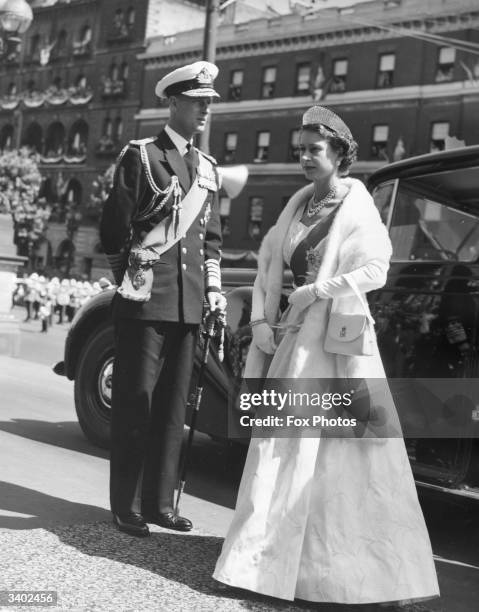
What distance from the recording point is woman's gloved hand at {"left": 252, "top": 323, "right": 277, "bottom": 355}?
406 centimetres

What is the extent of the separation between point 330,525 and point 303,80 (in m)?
44.2

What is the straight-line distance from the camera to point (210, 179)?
4672 millimetres

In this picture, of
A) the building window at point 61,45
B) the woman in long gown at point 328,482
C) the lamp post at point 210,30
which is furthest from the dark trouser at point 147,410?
the building window at point 61,45

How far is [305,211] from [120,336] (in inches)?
41.8

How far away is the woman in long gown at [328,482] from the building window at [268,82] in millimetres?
44570

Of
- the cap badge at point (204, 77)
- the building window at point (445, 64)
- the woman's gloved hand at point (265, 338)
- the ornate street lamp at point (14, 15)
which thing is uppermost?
the building window at point (445, 64)

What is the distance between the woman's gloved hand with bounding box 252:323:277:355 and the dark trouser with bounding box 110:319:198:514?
0.53 meters

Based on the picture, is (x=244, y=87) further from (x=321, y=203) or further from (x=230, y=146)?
(x=321, y=203)

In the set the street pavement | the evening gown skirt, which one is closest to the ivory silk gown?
the evening gown skirt

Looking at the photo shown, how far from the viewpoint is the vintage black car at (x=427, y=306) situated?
16.6ft

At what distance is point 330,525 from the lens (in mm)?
3713

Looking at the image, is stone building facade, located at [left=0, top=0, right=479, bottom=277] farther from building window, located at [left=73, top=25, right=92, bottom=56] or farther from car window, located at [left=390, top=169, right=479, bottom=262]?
car window, located at [left=390, top=169, right=479, bottom=262]

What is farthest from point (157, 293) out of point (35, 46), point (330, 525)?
point (35, 46)

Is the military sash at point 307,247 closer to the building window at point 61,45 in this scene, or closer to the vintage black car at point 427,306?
the vintage black car at point 427,306
